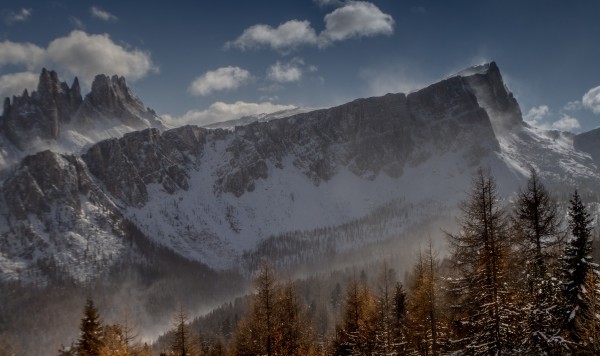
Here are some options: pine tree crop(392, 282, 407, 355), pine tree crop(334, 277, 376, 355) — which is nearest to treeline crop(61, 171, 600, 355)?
pine tree crop(334, 277, 376, 355)

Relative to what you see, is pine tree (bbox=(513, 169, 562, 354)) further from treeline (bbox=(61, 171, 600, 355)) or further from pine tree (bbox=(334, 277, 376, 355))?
pine tree (bbox=(334, 277, 376, 355))

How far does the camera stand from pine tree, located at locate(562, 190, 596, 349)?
25.1m

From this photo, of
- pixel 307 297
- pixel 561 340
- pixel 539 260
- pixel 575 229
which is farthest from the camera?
pixel 307 297

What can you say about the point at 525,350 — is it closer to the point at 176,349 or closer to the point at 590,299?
the point at 590,299

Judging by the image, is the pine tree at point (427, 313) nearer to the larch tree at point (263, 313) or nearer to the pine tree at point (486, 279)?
the pine tree at point (486, 279)

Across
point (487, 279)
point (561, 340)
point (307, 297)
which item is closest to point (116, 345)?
point (487, 279)

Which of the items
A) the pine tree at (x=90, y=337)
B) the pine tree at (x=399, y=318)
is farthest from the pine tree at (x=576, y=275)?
the pine tree at (x=90, y=337)

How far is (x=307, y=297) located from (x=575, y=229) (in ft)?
434

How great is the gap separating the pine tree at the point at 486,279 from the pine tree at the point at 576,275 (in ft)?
13.3

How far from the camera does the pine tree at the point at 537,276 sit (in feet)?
73.8

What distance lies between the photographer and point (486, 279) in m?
23.0

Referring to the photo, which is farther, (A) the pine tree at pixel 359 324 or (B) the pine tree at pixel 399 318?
(B) the pine tree at pixel 399 318

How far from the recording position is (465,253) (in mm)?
24406

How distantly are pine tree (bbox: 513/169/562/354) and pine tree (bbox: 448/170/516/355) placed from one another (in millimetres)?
934
